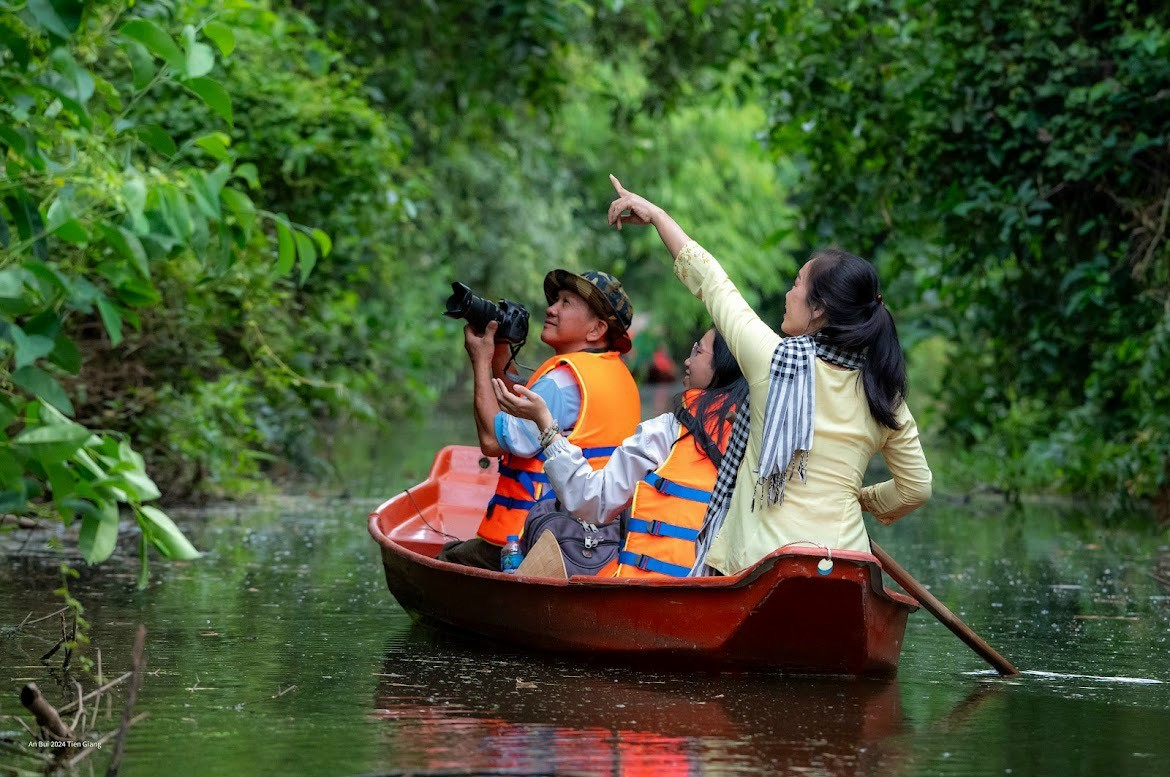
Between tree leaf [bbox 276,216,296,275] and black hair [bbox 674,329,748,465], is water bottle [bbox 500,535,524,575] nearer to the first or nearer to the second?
black hair [bbox 674,329,748,465]

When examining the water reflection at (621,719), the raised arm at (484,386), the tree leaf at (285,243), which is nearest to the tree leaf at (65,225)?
the tree leaf at (285,243)

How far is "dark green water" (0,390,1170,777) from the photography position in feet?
15.3

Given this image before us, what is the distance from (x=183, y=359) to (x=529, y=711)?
6121mm

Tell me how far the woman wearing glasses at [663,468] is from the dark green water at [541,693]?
18.5 inches

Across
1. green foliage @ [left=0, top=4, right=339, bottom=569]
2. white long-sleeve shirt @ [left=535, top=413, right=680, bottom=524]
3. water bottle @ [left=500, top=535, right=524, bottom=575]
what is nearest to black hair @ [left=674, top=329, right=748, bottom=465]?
white long-sleeve shirt @ [left=535, top=413, right=680, bottom=524]

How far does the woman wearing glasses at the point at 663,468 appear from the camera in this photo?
6152mm

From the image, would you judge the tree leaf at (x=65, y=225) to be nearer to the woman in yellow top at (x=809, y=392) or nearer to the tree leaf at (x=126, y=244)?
the tree leaf at (x=126, y=244)

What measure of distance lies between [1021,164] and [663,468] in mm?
5841

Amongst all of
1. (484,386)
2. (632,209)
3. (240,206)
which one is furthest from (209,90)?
(484,386)

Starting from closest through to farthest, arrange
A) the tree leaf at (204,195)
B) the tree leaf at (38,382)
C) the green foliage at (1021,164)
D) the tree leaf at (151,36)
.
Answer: the tree leaf at (38,382)
the tree leaf at (151,36)
the tree leaf at (204,195)
the green foliage at (1021,164)

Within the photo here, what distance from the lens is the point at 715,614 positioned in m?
5.79

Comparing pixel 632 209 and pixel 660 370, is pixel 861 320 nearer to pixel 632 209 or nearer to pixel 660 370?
pixel 632 209

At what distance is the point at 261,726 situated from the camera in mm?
5055

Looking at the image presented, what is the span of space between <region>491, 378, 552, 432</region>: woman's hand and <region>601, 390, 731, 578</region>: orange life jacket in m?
0.42
